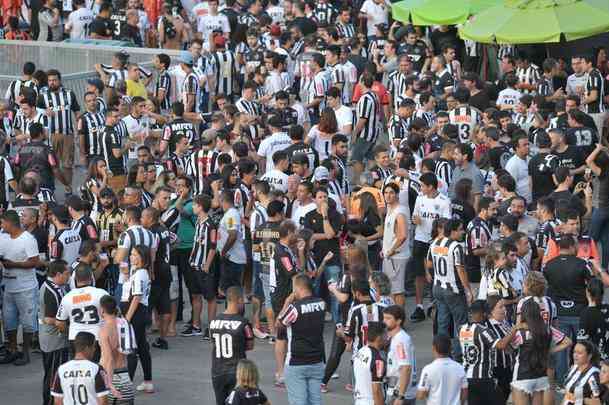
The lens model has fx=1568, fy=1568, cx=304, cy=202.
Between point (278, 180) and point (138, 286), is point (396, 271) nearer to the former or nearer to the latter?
point (278, 180)

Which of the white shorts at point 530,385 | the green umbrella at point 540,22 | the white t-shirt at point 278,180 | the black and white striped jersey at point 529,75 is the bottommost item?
the white shorts at point 530,385

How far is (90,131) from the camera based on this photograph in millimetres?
21500

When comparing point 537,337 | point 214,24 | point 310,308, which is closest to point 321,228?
point 310,308

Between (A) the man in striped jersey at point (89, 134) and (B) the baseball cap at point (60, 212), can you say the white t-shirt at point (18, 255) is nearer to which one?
(B) the baseball cap at point (60, 212)

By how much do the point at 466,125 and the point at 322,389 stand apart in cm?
628

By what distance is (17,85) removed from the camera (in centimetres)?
2302

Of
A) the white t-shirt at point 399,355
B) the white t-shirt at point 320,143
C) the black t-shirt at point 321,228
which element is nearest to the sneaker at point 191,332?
the black t-shirt at point 321,228

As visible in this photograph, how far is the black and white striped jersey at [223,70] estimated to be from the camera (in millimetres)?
25297

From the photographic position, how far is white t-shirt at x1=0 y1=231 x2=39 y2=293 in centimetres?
1659

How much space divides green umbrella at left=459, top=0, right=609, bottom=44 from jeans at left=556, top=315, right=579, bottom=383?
843 cm

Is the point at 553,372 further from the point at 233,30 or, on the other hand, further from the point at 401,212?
the point at 233,30

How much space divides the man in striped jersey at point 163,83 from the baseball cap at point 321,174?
638 centimetres

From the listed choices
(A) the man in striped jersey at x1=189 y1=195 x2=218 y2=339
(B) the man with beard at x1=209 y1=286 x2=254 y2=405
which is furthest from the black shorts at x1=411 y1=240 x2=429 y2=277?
(B) the man with beard at x1=209 y1=286 x2=254 y2=405

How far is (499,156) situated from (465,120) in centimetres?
171
